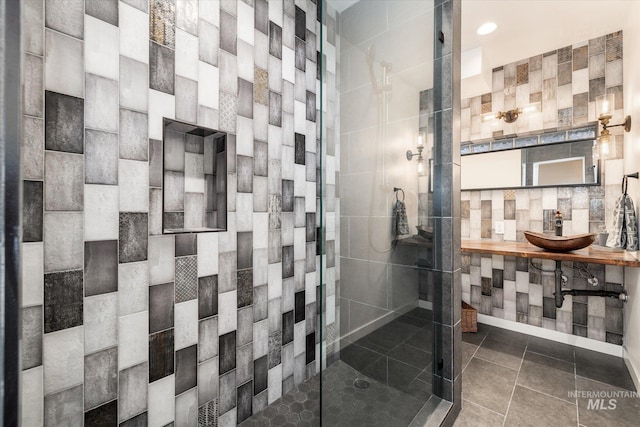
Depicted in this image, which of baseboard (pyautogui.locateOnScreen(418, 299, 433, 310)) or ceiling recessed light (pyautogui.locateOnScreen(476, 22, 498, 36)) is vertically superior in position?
ceiling recessed light (pyautogui.locateOnScreen(476, 22, 498, 36))

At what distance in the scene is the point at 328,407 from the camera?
0.95 m

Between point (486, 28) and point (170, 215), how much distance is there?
2740 millimetres

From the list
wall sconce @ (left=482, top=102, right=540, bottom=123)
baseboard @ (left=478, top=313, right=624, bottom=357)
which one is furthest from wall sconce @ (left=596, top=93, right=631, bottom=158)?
baseboard @ (left=478, top=313, right=624, bottom=357)

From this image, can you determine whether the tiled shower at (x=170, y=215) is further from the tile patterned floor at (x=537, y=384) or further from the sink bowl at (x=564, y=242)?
the sink bowl at (x=564, y=242)

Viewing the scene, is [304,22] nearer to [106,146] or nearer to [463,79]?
[106,146]

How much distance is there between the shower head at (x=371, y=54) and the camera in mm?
1114

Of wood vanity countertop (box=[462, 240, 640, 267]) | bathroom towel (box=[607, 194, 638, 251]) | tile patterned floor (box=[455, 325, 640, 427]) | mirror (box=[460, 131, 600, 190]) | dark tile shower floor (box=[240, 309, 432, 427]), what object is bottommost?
tile patterned floor (box=[455, 325, 640, 427])

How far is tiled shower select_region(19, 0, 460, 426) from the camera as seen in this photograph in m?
0.94

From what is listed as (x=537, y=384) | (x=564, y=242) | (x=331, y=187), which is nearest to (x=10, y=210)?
(x=331, y=187)

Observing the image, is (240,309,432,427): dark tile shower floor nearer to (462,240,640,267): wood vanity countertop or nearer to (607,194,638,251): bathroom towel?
(462,240,640,267): wood vanity countertop

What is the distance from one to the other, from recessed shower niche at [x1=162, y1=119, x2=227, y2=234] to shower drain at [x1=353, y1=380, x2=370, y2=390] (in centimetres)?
91

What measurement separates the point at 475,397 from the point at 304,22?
258 centimetres

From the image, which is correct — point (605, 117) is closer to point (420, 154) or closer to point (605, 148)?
point (605, 148)

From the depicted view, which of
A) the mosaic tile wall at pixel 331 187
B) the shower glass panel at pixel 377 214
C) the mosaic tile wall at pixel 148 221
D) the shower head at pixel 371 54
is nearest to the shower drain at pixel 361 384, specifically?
the shower glass panel at pixel 377 214
